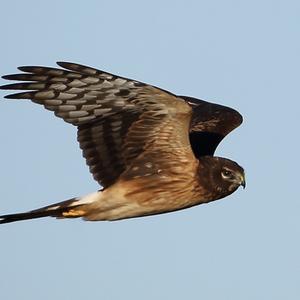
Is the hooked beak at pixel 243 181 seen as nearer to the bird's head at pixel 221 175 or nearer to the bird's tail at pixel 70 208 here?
the bird's head at pixel 221 175

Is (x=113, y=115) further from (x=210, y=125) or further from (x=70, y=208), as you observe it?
(x=210, y=125)

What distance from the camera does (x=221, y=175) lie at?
1176cm

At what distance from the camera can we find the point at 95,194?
37.8ft

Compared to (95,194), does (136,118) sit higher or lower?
higher

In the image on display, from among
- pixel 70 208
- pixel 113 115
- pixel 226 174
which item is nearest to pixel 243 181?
pixel 226 174

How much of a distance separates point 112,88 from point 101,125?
0.71 m

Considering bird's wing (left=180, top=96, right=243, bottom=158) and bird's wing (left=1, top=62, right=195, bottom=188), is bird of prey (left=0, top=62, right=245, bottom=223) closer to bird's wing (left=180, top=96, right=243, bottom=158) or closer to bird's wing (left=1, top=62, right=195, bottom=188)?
bird's wing (left=1, top=62, right=195, bottom=188)

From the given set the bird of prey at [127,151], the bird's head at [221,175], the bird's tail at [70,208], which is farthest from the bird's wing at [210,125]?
the bird's tail at [70,208]

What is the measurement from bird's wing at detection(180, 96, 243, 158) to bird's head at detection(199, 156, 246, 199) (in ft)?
2.54

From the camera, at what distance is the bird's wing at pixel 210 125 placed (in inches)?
507

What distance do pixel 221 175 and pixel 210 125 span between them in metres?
1.73

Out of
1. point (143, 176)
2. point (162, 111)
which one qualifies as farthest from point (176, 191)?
point (162, 111)

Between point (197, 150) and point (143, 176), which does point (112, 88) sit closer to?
point (143, 176)

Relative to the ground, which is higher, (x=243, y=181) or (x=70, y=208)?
(x=243, y=181)
